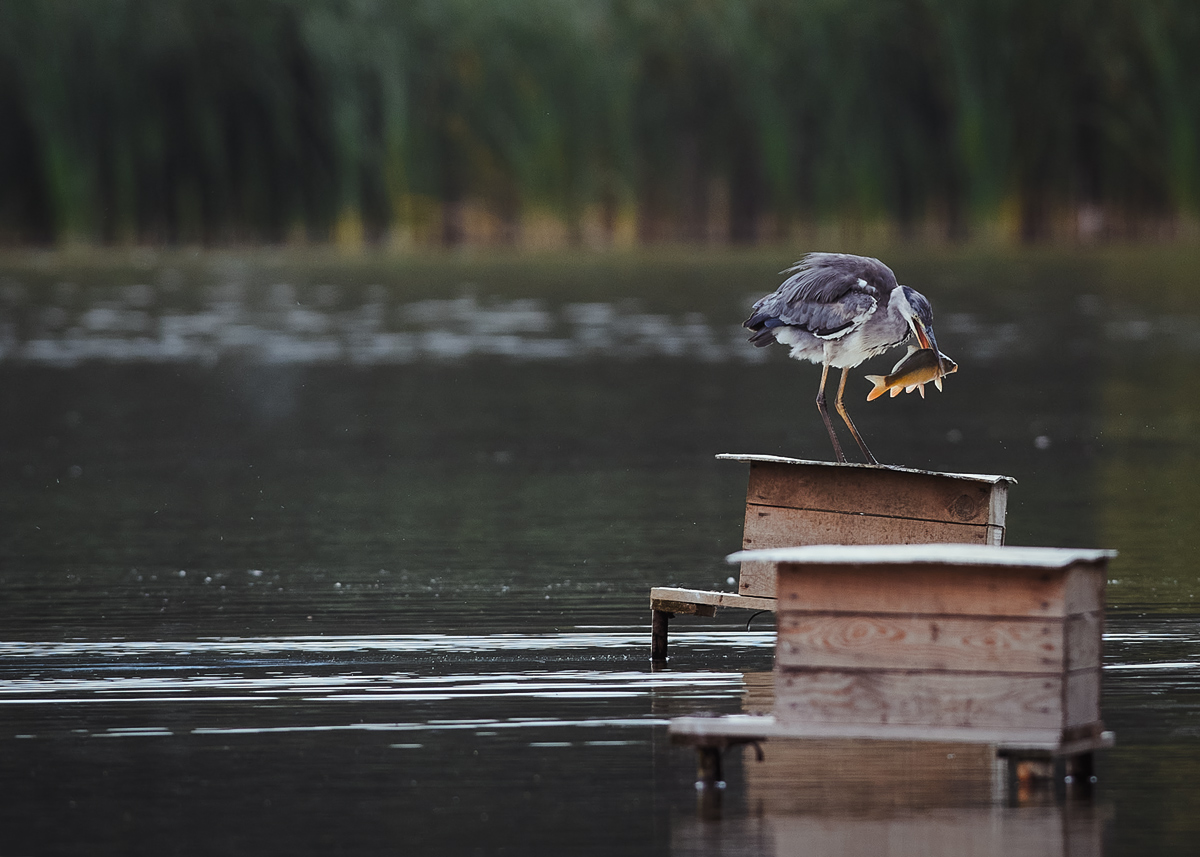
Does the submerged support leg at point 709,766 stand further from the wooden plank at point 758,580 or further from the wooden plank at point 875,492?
the wooden plank at point 875,492

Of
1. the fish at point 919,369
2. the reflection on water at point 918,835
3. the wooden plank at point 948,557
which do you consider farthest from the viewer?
the fish at point 919,369

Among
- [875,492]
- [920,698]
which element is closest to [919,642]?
[920,698]

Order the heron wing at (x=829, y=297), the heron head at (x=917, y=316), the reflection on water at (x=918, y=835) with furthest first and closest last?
the heron wing at (x=829, y=297) < the heron head at (x=917, y=316) < the reflection on water at (x=918, y=835)

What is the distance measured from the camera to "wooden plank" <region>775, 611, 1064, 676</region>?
23.6 ft

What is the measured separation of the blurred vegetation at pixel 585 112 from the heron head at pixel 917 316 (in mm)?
35173

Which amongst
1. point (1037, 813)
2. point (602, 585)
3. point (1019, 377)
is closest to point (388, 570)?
point (602, 585)

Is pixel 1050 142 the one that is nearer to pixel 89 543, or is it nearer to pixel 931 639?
pixel 89 543

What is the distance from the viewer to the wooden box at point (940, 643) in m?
7.19

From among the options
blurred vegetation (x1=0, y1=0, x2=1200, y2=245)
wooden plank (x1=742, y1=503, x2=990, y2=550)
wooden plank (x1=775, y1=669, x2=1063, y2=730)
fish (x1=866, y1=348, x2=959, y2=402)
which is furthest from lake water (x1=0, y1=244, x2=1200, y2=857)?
blurred vegetation (x1=0, y1=0, x2=1200, y2=245)

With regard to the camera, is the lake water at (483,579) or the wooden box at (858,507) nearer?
the lake water at (483,579)

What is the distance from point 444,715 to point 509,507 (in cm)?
684

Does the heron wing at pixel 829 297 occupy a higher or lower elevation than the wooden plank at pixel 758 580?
higher

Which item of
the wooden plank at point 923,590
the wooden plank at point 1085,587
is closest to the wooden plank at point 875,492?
the wooden plank at point 1085,587

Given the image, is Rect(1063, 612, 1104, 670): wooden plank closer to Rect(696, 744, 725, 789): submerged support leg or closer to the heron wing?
Rect(696, 744, 725, 789): submerged support leg
